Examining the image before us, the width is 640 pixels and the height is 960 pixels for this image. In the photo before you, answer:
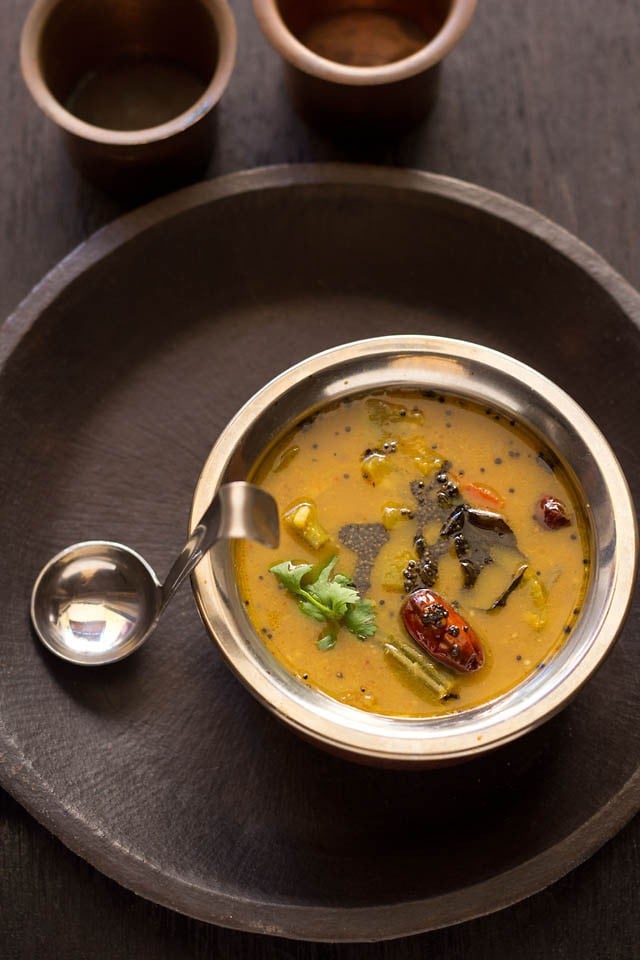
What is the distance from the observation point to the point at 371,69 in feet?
9.37

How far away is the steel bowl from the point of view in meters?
2.44

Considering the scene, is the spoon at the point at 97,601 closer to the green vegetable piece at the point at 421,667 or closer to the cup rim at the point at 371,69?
the green vegetable piece at the point at 421,667

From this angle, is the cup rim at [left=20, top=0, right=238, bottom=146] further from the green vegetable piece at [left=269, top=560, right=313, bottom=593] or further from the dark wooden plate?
the green vegetable piece at [left=269, top=560, right=313, bottom=593]

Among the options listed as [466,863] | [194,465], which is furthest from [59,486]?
[466,863]

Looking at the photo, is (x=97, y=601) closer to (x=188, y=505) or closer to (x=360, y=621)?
(x=188, y=505)

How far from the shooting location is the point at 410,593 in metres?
2.63

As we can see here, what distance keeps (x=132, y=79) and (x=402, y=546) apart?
4.93ft

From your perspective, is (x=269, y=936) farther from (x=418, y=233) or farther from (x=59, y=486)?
(x=418, y=233)

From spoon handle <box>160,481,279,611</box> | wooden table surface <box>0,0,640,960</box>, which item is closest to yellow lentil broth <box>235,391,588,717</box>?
spoon handle <box>160,481,279,611</box>

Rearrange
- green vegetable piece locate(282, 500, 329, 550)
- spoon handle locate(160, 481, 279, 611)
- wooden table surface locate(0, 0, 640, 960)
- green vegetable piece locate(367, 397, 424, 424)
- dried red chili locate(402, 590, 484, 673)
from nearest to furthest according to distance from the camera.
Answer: spoon handle locate(160, 481, 279, 611)
dried red chili locate(402, 590, 484, 673)
green vegetable piece locate(282, 500, 329, 550)
green vegetable piece locate(367, 397, 424, 424)
wooden table surface locate(0, 0, 640, 960)

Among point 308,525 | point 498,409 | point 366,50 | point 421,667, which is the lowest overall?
point 421,667

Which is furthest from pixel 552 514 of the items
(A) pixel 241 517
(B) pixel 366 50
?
(B) pixel 366 50

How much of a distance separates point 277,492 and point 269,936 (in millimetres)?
1010

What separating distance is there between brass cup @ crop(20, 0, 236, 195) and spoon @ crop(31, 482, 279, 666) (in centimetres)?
97
